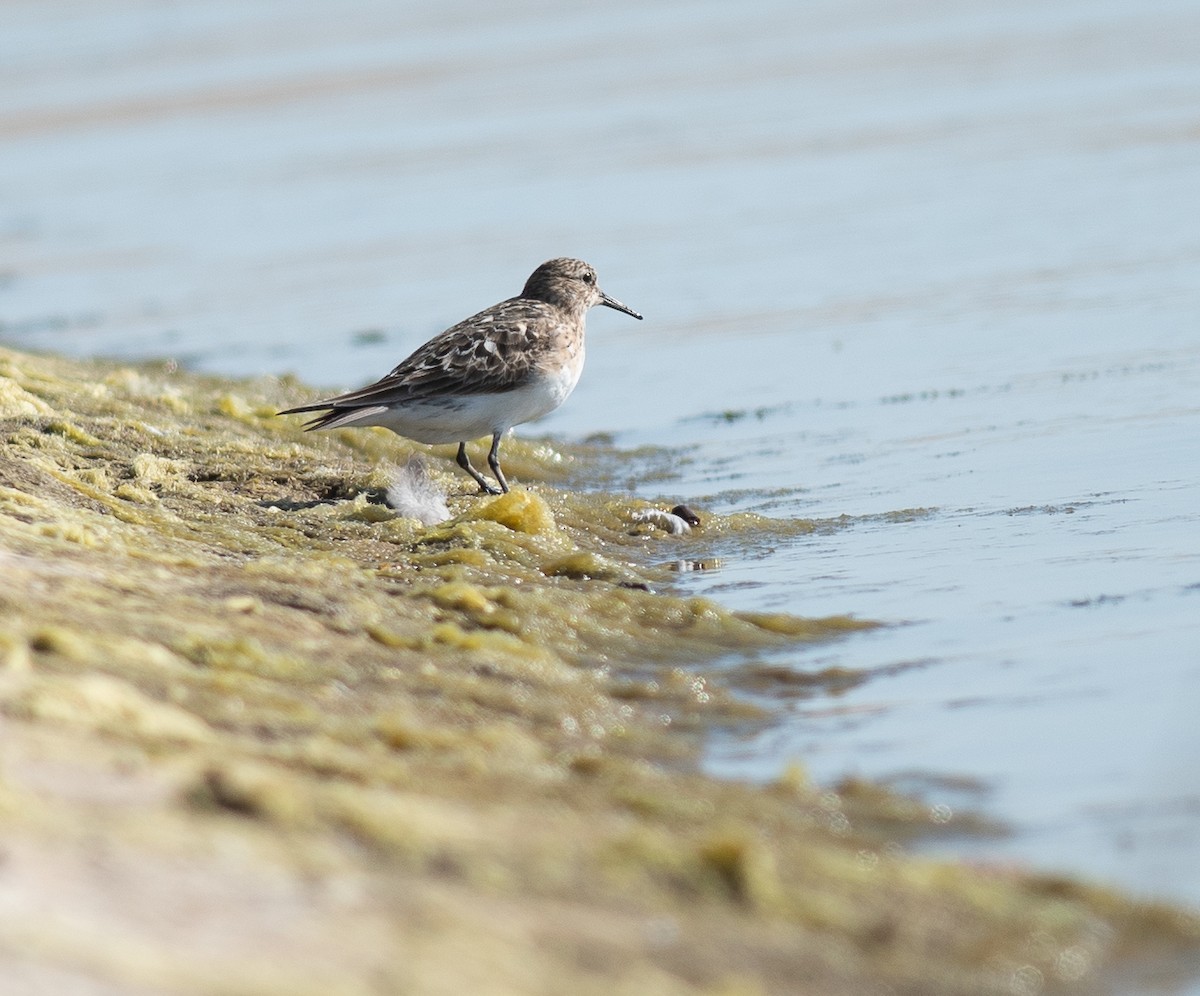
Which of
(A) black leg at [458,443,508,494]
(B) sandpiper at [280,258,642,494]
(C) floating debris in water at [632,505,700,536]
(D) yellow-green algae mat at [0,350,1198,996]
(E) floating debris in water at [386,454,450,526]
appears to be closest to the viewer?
(D) yellow-green algae mat at [0,350,1198,996]

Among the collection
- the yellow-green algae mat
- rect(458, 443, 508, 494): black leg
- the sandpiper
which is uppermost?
the sandpiper

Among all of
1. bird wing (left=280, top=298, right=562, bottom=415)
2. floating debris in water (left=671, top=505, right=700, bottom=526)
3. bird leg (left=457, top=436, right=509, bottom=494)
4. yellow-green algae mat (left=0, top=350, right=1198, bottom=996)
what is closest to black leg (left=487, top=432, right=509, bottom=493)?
bird leg (left=457, top=436, right=509, bottom=494)

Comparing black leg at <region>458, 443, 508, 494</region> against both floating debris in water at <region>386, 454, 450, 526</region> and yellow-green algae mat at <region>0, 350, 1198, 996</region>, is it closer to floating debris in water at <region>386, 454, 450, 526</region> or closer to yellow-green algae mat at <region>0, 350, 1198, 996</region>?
floating debris in water at <region>386, 454, 450, 526</region>

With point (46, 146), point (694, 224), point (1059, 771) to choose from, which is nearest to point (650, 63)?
point (46, 146)

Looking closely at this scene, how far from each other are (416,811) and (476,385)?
13.9ft

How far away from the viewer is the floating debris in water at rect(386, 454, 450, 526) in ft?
22.4

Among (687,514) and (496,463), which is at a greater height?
(496,463)

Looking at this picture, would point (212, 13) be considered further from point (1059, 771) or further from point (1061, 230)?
point (1059, 771)

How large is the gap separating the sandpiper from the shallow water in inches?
41.6

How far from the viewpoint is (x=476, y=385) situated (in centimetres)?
752

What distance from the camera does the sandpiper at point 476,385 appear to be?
7.39 metres

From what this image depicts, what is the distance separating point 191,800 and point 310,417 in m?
6.00

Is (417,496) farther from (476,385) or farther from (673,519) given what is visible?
(673,519)

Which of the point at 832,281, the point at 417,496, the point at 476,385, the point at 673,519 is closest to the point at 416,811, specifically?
the point at 417,496
